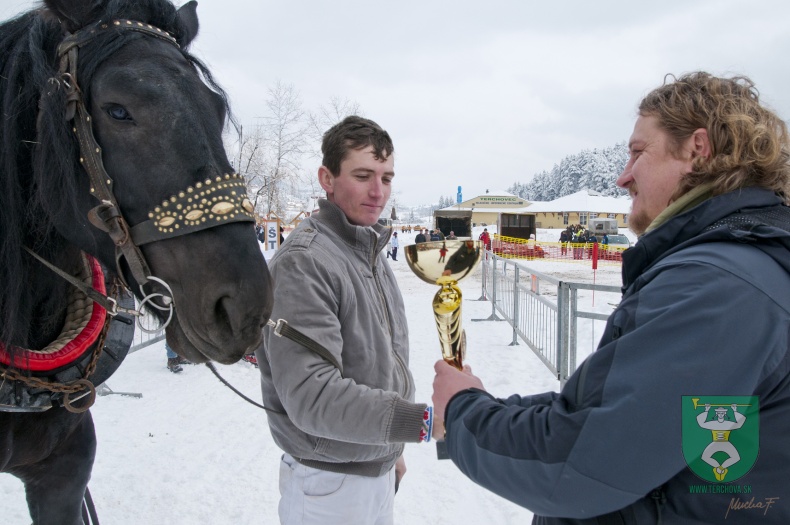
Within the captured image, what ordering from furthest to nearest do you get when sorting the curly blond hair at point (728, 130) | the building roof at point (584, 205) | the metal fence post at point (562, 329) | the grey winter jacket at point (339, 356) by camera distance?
1. the building roof at point (584, 205)
2. the metal fence post at point (562, 329)
3. the grey winter jacket at point (339, 356)
4. the curly blond hair at point (728, 130)

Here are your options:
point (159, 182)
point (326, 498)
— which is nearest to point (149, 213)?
point (159, 182)

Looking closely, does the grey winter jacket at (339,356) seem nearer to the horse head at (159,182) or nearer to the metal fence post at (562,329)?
the horse head at (159,182)

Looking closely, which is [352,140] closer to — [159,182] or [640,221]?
[159,182]

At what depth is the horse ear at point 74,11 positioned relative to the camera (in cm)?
145

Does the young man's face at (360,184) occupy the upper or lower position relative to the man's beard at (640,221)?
upper

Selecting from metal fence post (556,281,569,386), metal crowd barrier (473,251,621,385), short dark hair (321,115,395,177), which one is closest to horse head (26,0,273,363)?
short dark hair (321,115,395,177)

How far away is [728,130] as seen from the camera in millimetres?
1186

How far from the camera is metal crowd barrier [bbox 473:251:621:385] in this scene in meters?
4.84

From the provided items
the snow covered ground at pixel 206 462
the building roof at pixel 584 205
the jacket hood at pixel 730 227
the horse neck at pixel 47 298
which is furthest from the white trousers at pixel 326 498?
the building roof at pixel 584 205

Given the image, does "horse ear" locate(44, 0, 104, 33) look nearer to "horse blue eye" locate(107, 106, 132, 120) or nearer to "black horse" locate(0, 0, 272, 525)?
"black horse" locate(0, 0, 272, 525)

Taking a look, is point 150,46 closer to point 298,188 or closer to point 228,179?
point 228,179

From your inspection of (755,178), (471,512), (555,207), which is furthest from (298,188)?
(555,207)

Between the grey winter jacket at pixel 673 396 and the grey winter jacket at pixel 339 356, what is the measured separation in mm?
531

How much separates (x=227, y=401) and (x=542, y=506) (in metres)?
5.02
